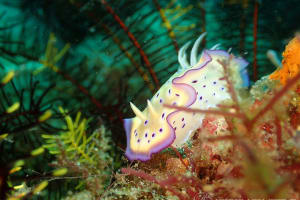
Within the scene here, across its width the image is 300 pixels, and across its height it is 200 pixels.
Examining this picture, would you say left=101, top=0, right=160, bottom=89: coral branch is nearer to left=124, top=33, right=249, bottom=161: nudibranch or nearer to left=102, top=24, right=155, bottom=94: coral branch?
left=102, top=24, right=155, bottom=94: coral branch

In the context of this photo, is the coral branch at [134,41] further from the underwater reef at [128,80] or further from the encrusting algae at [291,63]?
the encrusting algae at [291,63]

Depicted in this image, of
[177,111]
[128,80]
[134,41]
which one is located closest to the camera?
[177,111]

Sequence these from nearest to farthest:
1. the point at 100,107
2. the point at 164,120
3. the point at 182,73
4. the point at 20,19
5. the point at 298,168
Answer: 1. the point at 298,168
2. the point at 164,120
3. the point at 182,73
4. the point at 100,107
5. the point at 20,19

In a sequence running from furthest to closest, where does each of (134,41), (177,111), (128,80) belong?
(128,80) → (134,41) → (177,111)

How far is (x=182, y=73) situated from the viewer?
81.0 inches

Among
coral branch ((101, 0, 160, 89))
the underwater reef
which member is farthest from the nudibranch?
coral branch ((101, 0, 160, 89))

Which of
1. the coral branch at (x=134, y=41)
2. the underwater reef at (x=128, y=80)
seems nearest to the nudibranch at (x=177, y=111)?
the underwater reef at (x=128, y=80)

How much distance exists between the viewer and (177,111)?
176 centimetres

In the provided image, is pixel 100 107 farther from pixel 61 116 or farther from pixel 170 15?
pixel 170 15

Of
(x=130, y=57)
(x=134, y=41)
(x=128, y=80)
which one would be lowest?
(x=128, y=80)

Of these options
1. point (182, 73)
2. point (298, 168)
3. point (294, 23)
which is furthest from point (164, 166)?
point (294, 23)

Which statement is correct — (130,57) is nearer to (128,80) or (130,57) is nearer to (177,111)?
(128,80)

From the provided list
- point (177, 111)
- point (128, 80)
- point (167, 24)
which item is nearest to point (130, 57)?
point (128, 80)

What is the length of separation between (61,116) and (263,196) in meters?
2.76
